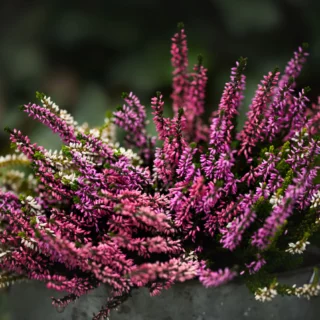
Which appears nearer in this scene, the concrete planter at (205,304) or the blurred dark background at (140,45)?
the concrete planter at (205,304)

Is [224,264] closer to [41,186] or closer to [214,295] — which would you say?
[214,295]

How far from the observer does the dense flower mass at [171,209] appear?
2.27 ft

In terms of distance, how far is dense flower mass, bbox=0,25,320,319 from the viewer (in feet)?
2.27

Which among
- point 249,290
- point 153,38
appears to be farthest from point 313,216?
point 153,38

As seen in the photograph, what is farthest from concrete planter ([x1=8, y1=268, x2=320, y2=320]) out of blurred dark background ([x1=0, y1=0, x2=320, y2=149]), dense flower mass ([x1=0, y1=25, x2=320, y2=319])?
blurred dark background ([x1=0, y1=0, x2=320, y2=149])

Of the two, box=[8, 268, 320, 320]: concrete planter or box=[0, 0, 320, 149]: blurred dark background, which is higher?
box=[0, 0, 320, 149]: blurred dark background

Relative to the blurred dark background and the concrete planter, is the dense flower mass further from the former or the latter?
the blurred dark background

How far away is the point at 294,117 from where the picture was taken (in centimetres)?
85

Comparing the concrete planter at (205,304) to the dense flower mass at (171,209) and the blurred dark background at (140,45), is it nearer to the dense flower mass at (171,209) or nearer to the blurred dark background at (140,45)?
the dense flower mass at (171,209)

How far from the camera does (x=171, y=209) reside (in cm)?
74

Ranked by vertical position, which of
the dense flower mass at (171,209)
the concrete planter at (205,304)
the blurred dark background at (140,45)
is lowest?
the concrete planter at (205,304)

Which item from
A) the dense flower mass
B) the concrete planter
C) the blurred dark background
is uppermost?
the blurred dark background

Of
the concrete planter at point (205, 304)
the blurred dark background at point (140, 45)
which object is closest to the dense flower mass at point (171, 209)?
the concrete planter at point (205, 304)

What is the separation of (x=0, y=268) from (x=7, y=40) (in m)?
1.65
